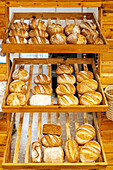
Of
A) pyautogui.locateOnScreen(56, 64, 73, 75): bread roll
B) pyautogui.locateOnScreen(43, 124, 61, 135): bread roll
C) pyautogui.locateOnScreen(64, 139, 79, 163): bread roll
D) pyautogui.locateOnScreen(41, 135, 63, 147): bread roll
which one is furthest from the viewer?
pyautogui.locateOnScreen(56, 64, 73, 75): bread roll

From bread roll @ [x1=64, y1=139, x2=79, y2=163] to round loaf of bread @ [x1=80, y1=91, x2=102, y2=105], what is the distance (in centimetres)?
39

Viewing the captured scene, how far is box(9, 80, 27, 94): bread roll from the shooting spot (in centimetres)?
246

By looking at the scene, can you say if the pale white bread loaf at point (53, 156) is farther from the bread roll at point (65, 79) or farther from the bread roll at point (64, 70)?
the bread roll at point (64, 70)

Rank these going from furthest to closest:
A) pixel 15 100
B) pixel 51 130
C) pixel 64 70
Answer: pixel 64 70
pixel 51 130
pixel 15 100

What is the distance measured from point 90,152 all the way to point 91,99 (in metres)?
0.47

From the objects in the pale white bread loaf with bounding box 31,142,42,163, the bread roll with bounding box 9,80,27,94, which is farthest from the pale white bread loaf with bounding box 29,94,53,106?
the pale white bread loaf with bounding box 31,142,42,163

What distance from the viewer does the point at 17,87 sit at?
8.08ft

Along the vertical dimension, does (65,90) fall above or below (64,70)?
below

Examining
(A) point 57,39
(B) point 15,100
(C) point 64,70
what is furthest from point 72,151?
(A) point 57,39

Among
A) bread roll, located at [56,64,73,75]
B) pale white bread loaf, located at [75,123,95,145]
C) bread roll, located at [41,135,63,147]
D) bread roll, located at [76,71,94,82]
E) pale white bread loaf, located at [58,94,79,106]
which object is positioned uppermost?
bread roll, located at [56,64,73,75]

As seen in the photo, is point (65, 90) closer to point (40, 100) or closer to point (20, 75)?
point (40, 100)

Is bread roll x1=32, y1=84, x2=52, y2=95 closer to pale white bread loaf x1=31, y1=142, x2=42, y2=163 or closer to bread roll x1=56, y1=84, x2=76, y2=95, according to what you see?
bread roll x1=56, y1=84, x2=76, y2=95

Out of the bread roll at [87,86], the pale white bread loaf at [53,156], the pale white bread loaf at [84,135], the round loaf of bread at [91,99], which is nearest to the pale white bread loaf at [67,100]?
the round loaf of bread at [91,99]

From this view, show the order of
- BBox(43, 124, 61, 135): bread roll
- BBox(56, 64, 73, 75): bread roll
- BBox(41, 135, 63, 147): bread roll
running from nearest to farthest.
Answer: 1. BBox(41, 135, 63, 147): bread roll
2. BBox(43, 124, 61, 135): bread roll
3. BBox(56, 64, 73, 75): bread roll
